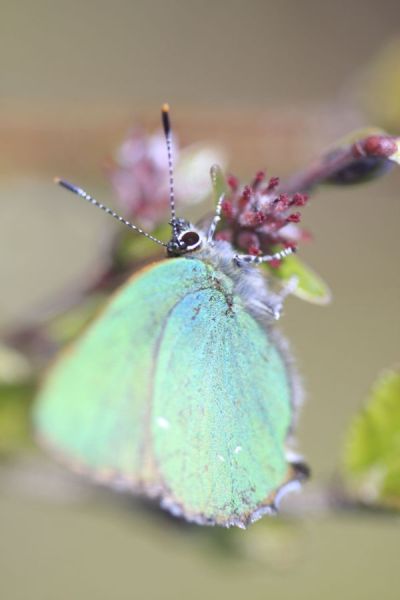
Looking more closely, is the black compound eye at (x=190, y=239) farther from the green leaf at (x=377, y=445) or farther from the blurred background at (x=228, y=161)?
the blurred background at (x=228, y=161)

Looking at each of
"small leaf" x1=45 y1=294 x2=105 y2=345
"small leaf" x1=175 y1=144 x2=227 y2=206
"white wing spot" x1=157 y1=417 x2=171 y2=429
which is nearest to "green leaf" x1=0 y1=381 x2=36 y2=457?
"small leaf" x1=45 y1=294 x2=105 y2=345

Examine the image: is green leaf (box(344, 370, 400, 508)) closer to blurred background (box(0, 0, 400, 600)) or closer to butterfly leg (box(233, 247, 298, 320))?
butterfly leg (box(233, 247, 298, 320))

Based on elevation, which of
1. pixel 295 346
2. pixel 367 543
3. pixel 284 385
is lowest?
pixel 367 543

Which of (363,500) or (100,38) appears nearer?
(363,500)

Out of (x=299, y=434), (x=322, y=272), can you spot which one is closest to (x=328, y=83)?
(x=322, y=272)

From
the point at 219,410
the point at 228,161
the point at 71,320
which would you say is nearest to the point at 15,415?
the point at 71,320

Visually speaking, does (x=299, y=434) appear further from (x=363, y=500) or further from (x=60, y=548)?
(x=363, y=500)
